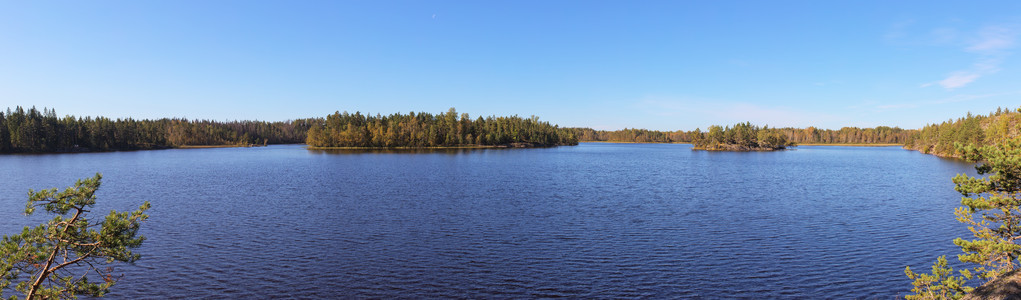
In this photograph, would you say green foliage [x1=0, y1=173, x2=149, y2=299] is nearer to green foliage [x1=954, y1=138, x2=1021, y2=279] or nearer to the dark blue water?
the dark blue water

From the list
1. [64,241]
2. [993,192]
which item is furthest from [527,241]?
[64,241]

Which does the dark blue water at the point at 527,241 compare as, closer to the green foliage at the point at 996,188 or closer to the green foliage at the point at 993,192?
the green foliage at the point at 993,192

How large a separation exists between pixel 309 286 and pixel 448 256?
787 cm

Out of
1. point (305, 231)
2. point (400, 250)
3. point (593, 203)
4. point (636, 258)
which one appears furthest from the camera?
point (593, 203)

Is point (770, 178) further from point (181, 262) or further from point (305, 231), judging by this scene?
point (181, 262)

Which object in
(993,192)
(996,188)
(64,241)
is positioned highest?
(996,188)

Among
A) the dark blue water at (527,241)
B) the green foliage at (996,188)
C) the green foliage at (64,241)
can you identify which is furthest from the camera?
the dark blue water at (527,241)

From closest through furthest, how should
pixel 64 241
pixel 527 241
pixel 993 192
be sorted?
1. pixel 64 241
2. pixel 993 192
3. pixel 527 241

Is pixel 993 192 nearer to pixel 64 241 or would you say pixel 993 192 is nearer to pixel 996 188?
pixel 996 188

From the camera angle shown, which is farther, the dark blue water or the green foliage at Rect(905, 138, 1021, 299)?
the dark blue water

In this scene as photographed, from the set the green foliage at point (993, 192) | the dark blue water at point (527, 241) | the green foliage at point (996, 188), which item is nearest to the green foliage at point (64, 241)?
the dark blue water at point (527, 241)

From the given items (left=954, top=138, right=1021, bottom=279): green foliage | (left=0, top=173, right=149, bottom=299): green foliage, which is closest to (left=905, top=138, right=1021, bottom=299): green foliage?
(left=954, top=138, right=1021, bottom=279): green foliage

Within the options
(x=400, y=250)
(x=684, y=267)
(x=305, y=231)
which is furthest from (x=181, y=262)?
(x=684, y=267)

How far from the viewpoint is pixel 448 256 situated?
90.2 ft
